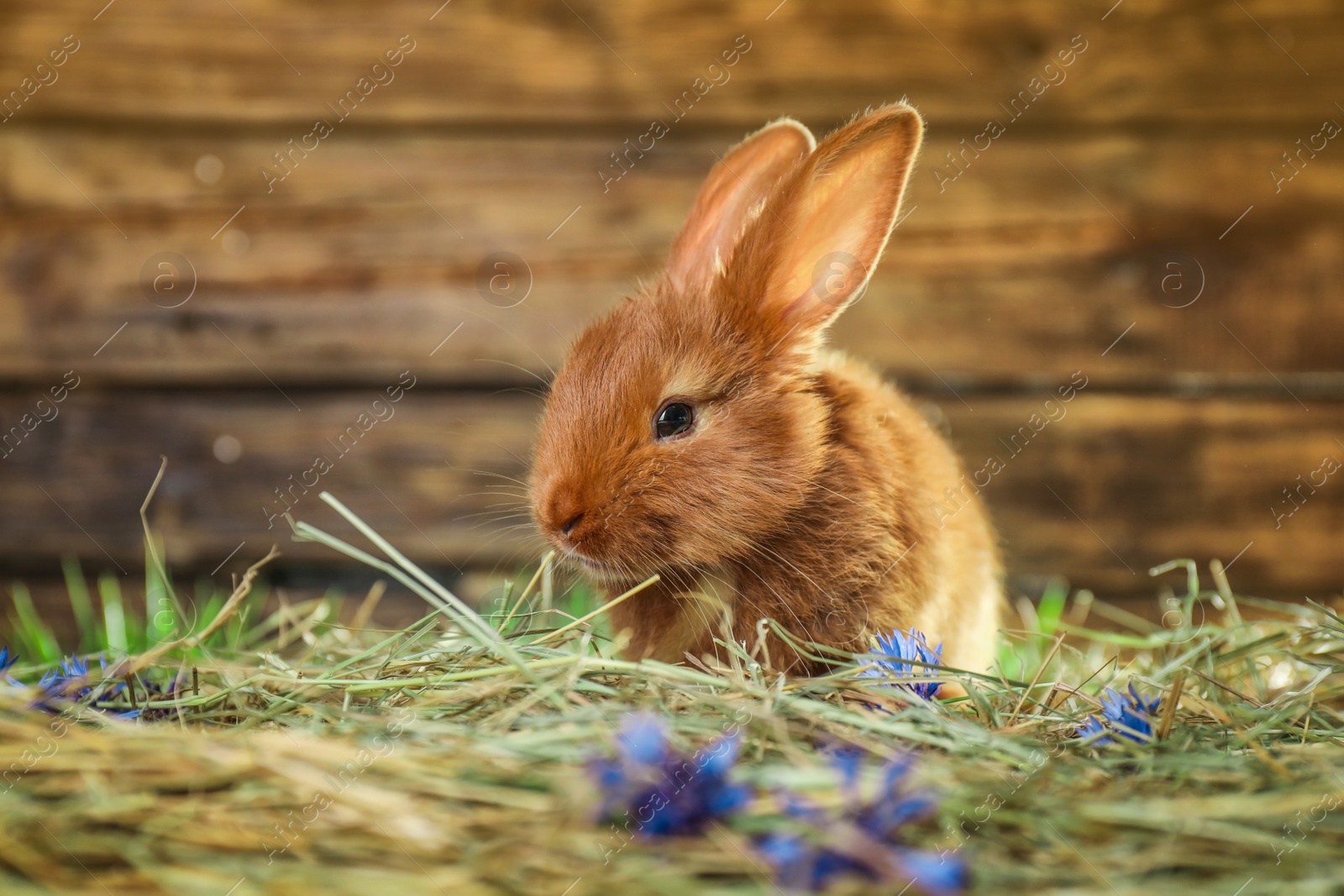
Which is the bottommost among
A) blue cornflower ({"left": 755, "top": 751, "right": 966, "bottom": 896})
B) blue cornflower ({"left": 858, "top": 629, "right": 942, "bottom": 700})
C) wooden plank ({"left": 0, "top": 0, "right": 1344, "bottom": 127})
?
blue cornflower ({"left": 858, "top": 629, "right": 942, "bottom": 700})

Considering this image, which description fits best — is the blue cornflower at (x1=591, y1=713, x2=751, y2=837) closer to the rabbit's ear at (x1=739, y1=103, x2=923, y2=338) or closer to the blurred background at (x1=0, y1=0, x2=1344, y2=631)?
the rabbit's ear at (x1=739, y1=103, x2=923, y2=338)

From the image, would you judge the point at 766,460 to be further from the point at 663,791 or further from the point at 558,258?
the point at 558,258

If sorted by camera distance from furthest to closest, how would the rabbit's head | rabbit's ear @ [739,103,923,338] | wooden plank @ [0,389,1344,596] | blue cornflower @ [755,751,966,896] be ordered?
wooden plank @ [0,389,1344,596] → rabbit's ear @ [739,103,923,338] → the rabbit's head → blue cornflower @ [755,751,966,896]

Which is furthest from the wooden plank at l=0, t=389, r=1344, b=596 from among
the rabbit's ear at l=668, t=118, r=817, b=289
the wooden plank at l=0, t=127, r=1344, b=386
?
the rabbit's ear at l=668, t=118, r=817, b=289

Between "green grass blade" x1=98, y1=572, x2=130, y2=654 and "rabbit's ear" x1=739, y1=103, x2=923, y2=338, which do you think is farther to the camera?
"green grass blade" x1=98, y1=572, x2=130, y2=654

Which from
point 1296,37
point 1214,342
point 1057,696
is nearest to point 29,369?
point 1057,696

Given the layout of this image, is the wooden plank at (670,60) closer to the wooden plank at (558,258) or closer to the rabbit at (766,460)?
the wooden plank at (558,258)

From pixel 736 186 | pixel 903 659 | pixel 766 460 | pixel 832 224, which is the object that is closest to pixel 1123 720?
pixel 903 659
